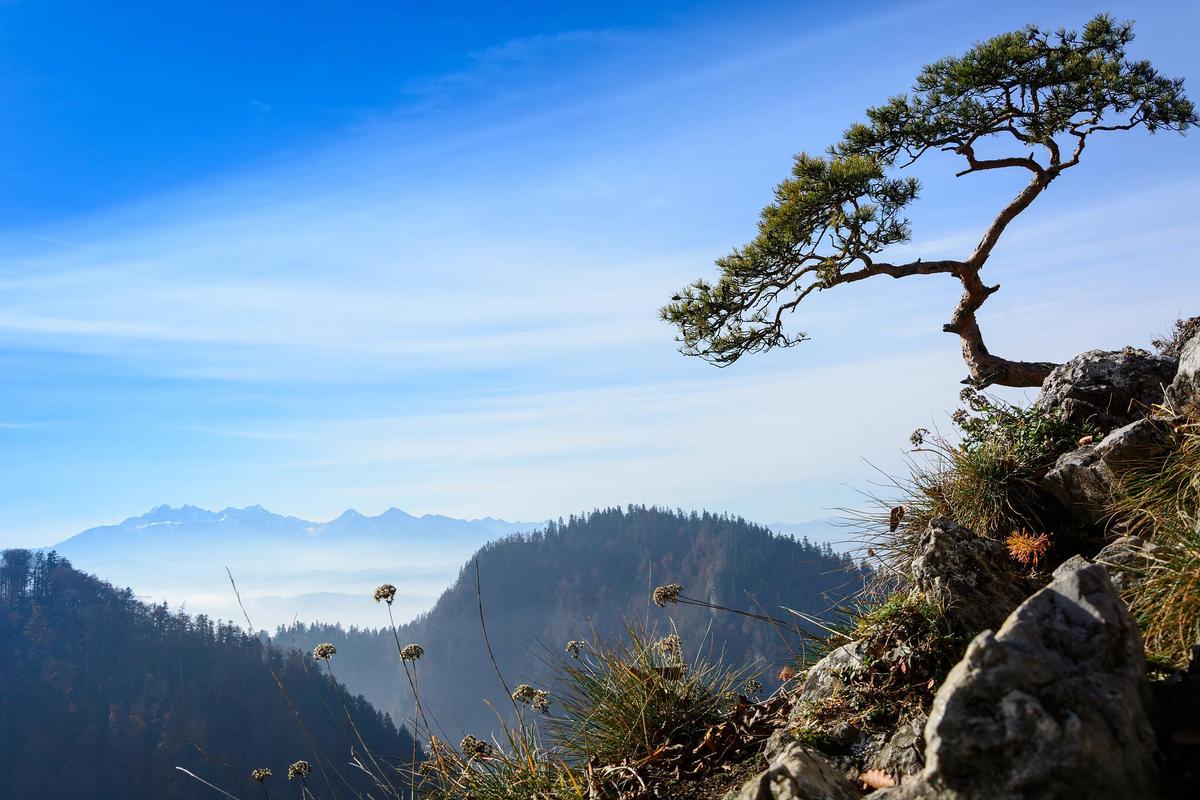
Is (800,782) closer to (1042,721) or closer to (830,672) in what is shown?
(1042,721)

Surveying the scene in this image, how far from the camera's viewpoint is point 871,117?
10758 millimetres

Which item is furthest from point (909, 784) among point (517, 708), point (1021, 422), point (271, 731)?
point (271, 731)

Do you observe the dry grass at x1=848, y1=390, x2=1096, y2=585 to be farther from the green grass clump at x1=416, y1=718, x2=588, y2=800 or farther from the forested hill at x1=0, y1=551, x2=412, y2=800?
the forested hill at x1=0, y1=551, x2=412, y2=800

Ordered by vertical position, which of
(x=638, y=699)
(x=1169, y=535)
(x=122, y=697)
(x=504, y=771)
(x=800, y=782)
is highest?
(x=1169, y=535)

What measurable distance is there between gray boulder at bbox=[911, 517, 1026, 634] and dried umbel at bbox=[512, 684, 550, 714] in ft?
7.40

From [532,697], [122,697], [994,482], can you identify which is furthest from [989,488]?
[122,697]

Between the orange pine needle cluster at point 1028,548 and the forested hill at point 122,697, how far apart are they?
12197 cm

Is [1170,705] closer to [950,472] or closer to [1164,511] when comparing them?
[1164,511]

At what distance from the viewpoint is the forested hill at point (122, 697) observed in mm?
122000

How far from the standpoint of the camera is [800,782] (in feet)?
10.5

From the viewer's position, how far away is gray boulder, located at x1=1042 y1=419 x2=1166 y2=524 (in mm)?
5879

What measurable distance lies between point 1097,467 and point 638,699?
3.79 metres

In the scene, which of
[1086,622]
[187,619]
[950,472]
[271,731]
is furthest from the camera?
[187,619]

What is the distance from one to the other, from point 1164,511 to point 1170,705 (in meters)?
2.79
